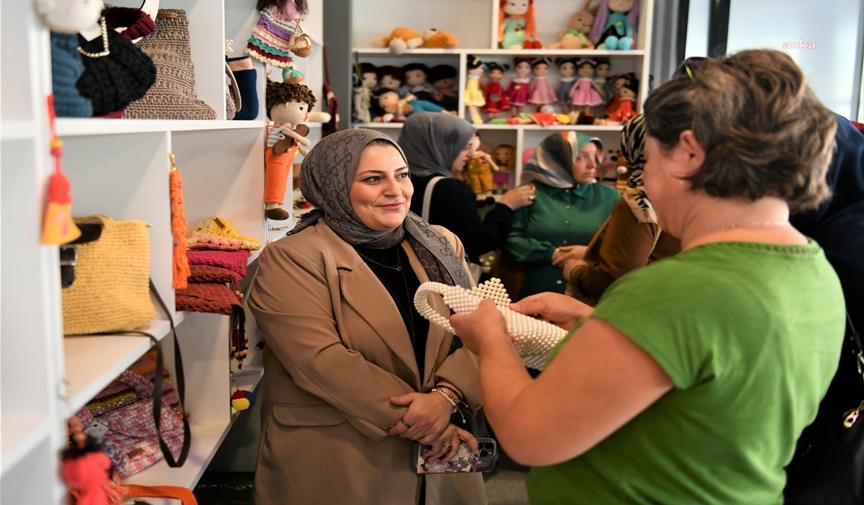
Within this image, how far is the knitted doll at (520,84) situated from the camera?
14.9ft

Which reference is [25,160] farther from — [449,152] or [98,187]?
[449,152]

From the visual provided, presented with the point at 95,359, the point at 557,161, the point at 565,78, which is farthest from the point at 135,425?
the point at 565,78

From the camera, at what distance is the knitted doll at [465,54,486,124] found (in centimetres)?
447

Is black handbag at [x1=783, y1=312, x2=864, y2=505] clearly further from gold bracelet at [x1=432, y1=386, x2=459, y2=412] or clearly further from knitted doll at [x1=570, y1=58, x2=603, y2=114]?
knitted doll at [x1=570, y1=58, x2=603, y2=114]

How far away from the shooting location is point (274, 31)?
2.27 metres

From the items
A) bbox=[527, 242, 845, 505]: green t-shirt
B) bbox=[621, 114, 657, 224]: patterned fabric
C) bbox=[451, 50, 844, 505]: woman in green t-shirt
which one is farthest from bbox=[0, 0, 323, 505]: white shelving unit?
bbox=[621, 114, 657, 224]: patterned fabric

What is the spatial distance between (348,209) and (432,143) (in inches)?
55.7

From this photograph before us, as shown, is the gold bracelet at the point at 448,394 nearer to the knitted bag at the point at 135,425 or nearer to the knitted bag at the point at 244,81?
the knitted bag at the point at 135,425

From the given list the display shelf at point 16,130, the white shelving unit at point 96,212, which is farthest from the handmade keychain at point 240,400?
the display shelf at point 16,130

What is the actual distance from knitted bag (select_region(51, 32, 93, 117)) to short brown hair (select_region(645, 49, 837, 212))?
777 millimetres

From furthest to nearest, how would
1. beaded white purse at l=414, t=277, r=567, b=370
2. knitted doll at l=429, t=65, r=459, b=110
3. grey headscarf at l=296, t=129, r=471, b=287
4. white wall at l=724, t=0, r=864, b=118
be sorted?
knitted doll at l=429, t=65, r=459, b=110 → white wall at l=724, t=0, r=864, b=118 → grey headscarf at l=296, t=129, r=471, b=287 → beaded white purse at l=414, t=277, r=567, b=370

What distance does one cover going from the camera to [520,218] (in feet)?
11.1

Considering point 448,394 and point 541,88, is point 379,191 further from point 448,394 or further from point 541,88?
point 541,88

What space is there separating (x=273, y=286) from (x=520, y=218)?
1807 millimetres
